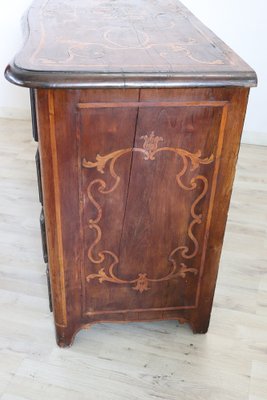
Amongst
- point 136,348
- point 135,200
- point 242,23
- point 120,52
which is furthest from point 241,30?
point 136,348

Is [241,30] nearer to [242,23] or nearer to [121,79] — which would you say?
[242,23]

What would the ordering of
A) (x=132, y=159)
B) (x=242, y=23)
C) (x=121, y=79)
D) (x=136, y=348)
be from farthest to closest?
(x=242, y=23) → (x=136, y=348) → (x=132, y=159) → (x=121, y=79)

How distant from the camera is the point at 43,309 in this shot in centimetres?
159

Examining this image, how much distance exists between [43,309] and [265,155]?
1.80m

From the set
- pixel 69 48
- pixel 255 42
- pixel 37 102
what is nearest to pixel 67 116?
pixel 37 102

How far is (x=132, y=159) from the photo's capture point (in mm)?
1132

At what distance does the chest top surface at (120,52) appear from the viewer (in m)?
0.99

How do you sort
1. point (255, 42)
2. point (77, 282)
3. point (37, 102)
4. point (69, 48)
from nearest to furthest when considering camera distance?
point (37, 102) < point (69, 48) < point (77, 282) < point (255, 42)

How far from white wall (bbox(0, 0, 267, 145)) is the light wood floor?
1152 millimetres

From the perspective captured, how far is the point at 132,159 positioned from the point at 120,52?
0.29m

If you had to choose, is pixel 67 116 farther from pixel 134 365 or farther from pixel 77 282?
pixel 134 365

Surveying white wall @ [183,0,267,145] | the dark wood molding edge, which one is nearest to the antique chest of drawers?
the dark wood molding edge

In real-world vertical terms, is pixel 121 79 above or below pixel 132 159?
above

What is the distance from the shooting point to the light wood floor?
1320 millimetres
